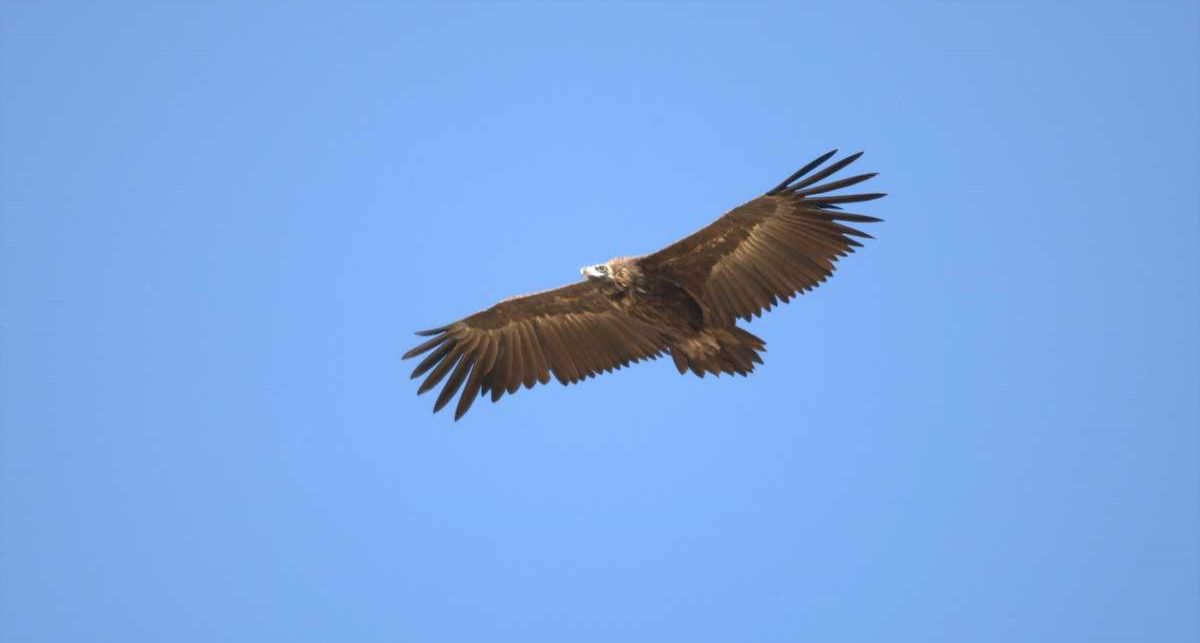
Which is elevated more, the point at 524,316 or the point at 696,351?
the point at 524,316

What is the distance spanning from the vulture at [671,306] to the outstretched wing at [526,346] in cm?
1

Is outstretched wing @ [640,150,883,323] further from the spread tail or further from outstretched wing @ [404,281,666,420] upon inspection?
outstretched wing @ [404,281,666,420]

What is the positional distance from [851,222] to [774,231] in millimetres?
960

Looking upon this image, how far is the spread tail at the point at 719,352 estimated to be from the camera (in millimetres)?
17016

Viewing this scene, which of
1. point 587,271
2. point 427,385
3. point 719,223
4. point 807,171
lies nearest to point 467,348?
point 427,385

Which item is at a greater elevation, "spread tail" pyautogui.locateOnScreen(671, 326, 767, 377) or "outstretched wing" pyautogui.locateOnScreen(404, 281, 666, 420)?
"outstretched wing" pyautogui.locateOnScreen(404, 281, 666, 420)

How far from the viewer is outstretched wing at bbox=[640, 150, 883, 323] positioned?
54.1 ft

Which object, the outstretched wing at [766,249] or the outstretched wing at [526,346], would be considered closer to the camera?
the outstretched wing at [766,249]

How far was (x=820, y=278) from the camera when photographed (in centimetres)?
1680

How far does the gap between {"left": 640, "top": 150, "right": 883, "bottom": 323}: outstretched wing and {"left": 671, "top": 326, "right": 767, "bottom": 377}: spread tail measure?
0.88 feet

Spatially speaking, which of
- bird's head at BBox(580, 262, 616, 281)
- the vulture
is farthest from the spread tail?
bird's head at BBox(580, 262, 616, 281)

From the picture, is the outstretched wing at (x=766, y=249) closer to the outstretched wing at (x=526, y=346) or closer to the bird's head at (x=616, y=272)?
the bird's head at (x=616, y=272)

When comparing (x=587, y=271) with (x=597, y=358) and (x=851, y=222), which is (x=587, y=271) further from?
(x=851, y=222)

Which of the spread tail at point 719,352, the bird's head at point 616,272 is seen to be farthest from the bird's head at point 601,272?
the spread tail at point 719,352
